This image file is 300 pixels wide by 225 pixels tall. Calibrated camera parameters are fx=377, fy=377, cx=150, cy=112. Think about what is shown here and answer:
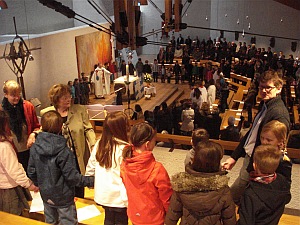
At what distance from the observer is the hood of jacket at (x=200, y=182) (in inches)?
84.4

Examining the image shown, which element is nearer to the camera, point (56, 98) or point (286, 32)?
point (56, 98)

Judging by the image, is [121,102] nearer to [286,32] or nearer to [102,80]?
[102,80]

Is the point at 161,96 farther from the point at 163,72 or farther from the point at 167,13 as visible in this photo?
the point at 167,13

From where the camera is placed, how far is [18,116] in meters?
3.67

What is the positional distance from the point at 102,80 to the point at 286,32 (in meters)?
9.91

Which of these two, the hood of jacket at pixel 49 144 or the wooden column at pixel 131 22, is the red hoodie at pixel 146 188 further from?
the wooden column at pixel 131 22

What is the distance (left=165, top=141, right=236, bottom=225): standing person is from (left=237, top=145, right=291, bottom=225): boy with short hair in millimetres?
117

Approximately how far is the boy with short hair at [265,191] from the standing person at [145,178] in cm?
52

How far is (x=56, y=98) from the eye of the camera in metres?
3.26

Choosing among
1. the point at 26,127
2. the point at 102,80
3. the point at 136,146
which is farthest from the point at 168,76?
the point at 136,146

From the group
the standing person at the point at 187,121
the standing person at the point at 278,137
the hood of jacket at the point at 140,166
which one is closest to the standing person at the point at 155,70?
the standing person at the point at 187,121

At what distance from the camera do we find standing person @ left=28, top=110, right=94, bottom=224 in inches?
104

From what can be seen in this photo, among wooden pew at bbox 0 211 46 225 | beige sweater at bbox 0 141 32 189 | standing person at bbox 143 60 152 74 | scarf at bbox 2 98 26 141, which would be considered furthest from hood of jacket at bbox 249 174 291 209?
standing person at bbox 143 60 152 74

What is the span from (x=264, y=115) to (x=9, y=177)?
208 centimetres
